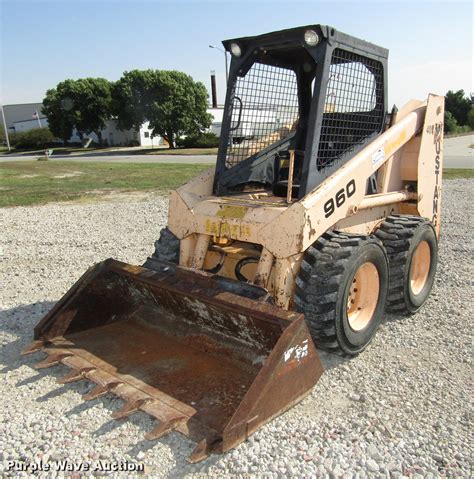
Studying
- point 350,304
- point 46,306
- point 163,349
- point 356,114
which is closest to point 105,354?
point 163,349

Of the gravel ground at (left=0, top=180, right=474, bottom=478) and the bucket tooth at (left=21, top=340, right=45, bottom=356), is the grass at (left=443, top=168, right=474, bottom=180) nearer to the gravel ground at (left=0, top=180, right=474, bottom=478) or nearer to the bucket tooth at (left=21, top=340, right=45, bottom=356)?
the gravel ground at (left=0, top=180, right=474, bottom=478)

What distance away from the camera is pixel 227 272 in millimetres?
4473

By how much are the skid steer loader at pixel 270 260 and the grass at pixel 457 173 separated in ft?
38.8

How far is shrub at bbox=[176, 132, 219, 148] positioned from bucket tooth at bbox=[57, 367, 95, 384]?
39.4 metres

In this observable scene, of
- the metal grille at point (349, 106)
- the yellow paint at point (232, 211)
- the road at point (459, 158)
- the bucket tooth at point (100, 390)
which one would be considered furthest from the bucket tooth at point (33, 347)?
the road at point (459, 158)

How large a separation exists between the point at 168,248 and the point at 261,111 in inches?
62.4

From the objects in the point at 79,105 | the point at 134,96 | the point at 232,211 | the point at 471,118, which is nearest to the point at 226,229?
the point at 232,211

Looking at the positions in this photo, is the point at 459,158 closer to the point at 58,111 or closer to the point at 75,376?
the point at 75,376

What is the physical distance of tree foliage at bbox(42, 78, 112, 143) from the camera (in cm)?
4828

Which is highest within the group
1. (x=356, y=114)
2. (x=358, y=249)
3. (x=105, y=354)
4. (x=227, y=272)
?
(x=356, y=114)

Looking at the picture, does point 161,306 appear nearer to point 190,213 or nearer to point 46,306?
point 190,213

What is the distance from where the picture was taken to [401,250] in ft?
14.7

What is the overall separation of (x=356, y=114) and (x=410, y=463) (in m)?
2.90

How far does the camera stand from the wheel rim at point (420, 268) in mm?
4965
